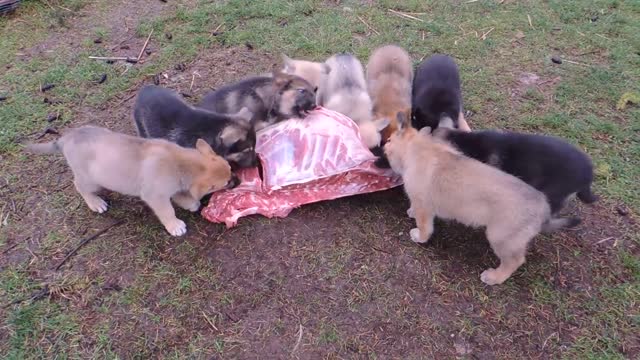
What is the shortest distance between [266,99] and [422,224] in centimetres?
176

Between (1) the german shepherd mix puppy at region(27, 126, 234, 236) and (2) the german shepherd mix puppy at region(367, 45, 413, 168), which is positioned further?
(2) the german shepherd mix puppy at region(367, 45, 413, 168)

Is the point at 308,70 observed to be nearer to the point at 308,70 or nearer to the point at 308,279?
the point at 308,70

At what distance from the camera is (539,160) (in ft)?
11.7

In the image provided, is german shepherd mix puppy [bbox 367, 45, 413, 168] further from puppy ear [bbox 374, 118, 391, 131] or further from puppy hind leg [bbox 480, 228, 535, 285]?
puppy hind leg [bbox 480, 228, 535, 285]

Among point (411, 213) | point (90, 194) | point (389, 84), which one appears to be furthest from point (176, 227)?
point (389, 84)

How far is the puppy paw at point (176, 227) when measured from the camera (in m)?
3.78

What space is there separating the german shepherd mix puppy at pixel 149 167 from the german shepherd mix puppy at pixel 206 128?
190mm

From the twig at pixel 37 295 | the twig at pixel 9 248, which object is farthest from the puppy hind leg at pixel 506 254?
the twig at pixel 9 248

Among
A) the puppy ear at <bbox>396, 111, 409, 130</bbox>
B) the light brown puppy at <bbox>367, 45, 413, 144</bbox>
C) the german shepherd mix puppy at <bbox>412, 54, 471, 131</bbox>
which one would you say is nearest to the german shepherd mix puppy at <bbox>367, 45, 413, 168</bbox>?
the light brown puppy at <bbox>367, 45, 413, 144</bbox>

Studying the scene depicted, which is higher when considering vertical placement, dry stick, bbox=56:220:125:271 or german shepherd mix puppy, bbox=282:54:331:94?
german shepherd mix puppy, bbox=282:54:331:94

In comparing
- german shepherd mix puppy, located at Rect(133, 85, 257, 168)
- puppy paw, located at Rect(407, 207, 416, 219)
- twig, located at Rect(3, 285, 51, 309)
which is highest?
german shepherd mix puppy, located at Rect(133, 85, 257, 168)

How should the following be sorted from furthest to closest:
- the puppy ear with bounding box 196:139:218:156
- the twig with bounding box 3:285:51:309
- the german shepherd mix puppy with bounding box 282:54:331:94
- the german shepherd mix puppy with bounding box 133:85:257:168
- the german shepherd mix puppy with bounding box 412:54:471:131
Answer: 1. the german shepherd mix puppy with bounding box 282:54:331:94
2. the german shepherd mix puppy with bounding box 412:54:471:131
3. the german shepherd mix puppy with bounding box 133:85:257:168
4. the puppy ear with bounding box 196:139:218:156
5. the twig with bounding box 3:285:51:309

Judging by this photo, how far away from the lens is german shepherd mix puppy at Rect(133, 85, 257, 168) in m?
3.95

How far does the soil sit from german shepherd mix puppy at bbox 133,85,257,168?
0.54 metres
